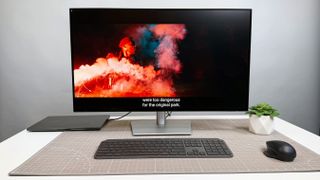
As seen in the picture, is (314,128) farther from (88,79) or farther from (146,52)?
(88,79)

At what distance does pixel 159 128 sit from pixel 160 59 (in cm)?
30

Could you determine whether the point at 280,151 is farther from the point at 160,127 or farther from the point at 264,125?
the point at 160,127

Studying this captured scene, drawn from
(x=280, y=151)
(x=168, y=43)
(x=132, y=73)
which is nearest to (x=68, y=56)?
(x=132, y=73)

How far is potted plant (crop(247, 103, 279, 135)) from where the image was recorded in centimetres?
114

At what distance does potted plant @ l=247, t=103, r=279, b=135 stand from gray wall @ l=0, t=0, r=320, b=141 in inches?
23.7

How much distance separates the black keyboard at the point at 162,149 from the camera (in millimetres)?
894

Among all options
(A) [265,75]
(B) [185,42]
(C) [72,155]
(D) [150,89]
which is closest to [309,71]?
(A) [265,75]

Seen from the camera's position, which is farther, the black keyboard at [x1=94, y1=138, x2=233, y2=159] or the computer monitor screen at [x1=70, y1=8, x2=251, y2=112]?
the computer monitor screen at [x1=70, y1=8, x2=251, y2=112]

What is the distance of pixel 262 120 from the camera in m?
1.13

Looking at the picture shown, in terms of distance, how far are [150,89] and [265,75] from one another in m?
0.87

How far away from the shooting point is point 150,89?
1.21 meters

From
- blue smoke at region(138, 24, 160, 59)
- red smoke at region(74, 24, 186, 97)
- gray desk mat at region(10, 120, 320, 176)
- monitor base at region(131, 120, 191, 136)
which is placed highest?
blue smoke at region(138, 24, 160, 59)

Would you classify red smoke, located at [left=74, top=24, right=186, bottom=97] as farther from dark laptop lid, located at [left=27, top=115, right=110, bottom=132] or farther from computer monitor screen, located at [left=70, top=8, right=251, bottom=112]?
dark laptop lid, located at [left=27, top=115, right=110, bottom=132]

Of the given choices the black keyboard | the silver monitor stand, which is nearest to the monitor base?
the silver monitor stand
